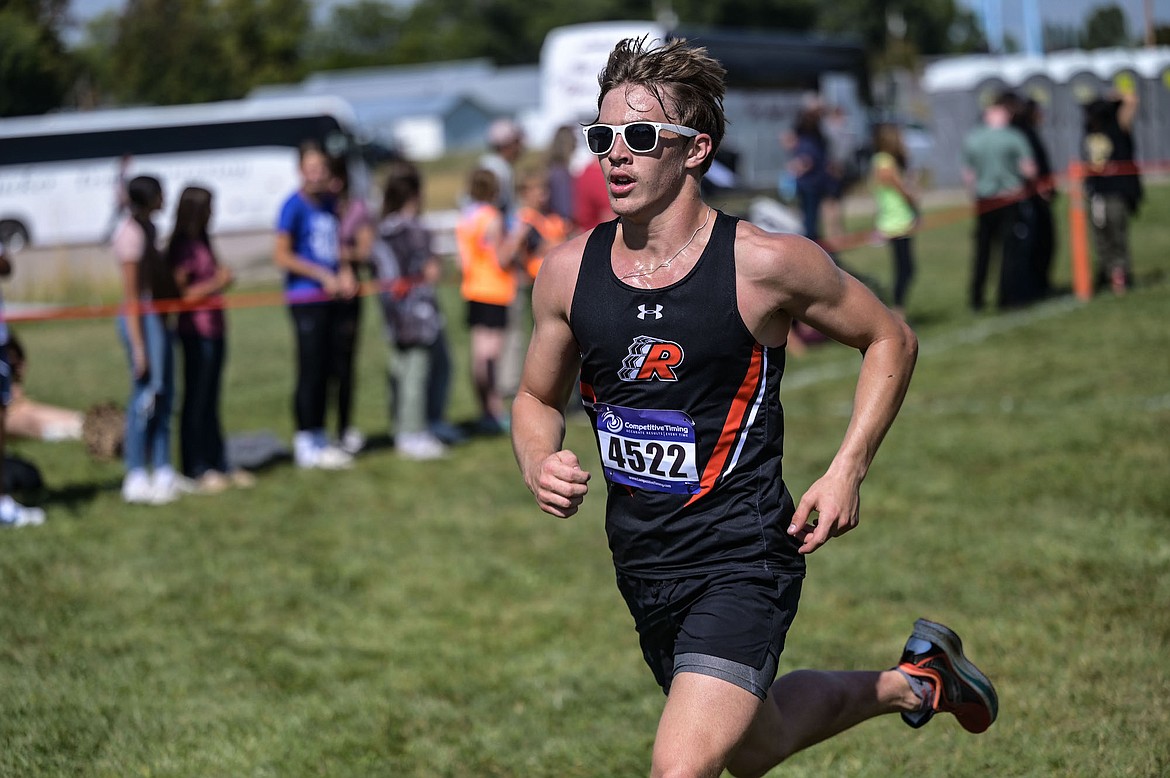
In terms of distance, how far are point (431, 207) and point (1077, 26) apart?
22.8 meters

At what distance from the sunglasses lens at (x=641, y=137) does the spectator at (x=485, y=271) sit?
701cm

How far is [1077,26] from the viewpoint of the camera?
112 ft

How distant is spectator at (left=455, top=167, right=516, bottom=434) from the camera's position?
1045 cm

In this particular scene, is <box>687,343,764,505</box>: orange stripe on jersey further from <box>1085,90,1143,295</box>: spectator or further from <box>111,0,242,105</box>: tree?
<box>111,0,242,105</box>: tree

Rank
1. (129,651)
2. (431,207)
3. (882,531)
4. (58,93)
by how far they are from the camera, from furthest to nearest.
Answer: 1. (431,207)
2. (58,93)
3. (882,531)
4. (129,651)

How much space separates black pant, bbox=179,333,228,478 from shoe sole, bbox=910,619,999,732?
6.17 m

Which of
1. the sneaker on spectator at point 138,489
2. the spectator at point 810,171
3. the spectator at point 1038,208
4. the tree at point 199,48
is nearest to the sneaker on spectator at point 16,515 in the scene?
the sneaker on spectator at point 138,489

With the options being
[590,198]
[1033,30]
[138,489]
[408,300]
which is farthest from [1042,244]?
[1033,30]

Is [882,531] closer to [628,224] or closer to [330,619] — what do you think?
[330,619]

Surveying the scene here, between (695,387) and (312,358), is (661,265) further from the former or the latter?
(312,358)

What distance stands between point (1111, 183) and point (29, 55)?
444 inches

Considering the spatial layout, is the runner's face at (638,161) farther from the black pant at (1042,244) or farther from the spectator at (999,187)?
the black pant at (1042,244)

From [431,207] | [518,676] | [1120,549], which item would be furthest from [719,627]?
[431,207]

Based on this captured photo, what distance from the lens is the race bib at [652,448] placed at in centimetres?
348
